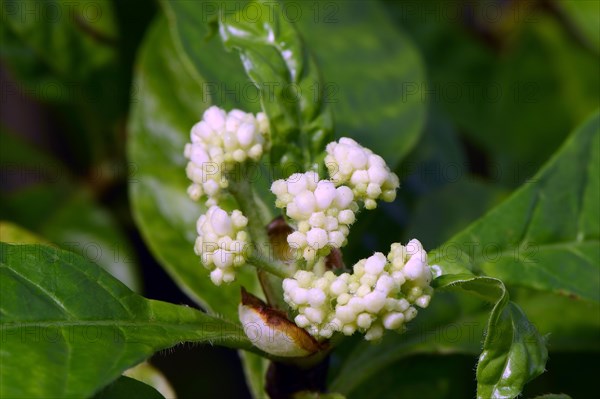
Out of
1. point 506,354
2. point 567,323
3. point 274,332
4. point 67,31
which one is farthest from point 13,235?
point 567,323

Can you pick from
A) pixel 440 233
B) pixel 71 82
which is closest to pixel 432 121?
pixel 440 233

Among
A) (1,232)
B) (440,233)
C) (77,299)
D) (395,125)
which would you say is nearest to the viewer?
(77,299)

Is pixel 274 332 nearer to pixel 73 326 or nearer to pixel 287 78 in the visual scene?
pixel 73 326

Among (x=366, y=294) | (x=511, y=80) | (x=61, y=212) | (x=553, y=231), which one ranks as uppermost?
(x=366, y=294)

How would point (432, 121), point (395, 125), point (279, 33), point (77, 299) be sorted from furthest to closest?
point (432, 121), point (395, 125), point (279, 33), point (77, 299)

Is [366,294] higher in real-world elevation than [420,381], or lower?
higher

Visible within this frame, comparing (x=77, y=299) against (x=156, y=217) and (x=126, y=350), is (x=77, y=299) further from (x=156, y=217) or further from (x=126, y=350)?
(x=156, y=217)

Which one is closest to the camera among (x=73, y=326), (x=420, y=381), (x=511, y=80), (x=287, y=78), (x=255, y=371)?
(x=73, y=326)

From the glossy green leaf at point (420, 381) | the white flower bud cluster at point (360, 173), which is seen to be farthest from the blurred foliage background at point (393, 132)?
the white flower bud cluster at point (360, 173)
